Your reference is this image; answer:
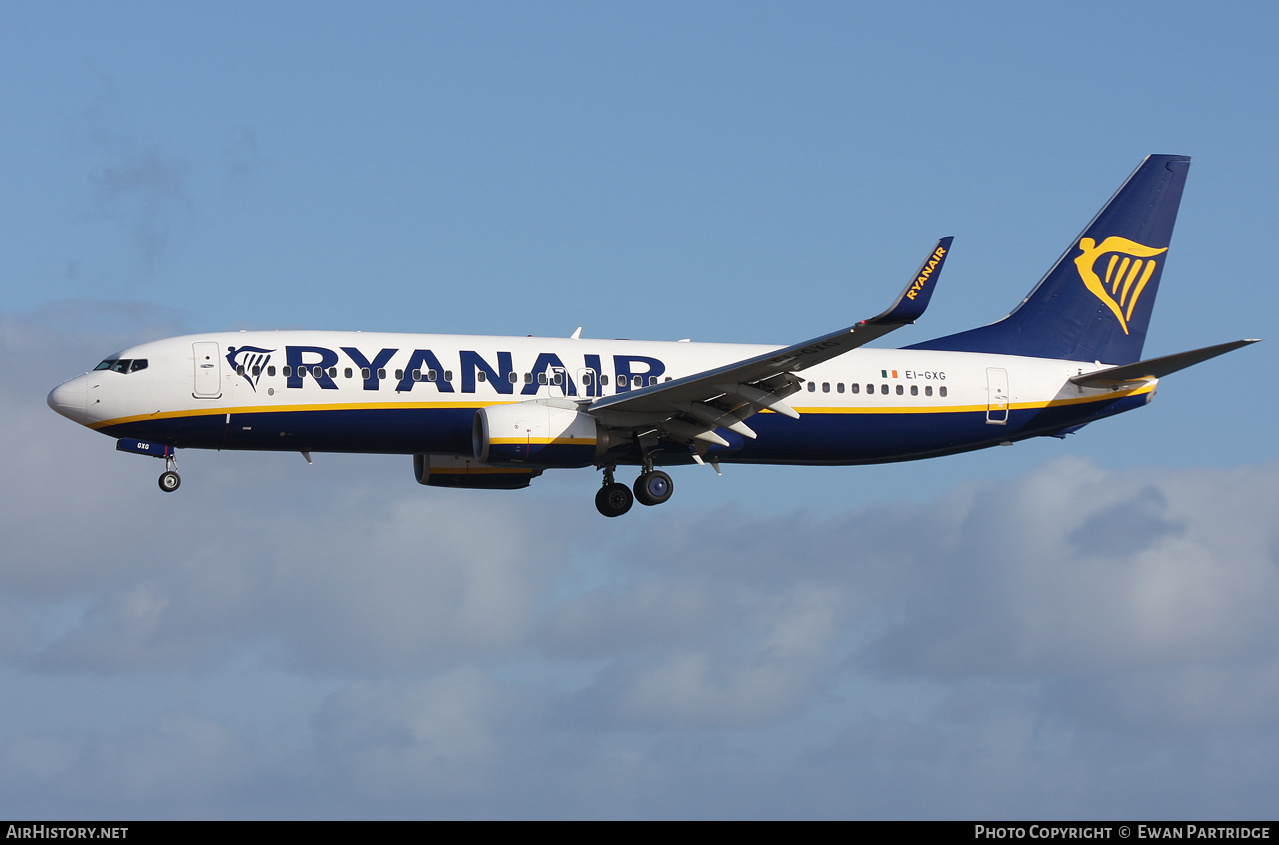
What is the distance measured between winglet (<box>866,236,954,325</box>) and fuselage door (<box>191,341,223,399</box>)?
52.8 feet

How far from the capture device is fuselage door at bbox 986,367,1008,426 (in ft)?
147

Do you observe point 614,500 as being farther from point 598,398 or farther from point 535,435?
point 535,435

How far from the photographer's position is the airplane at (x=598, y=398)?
3881 cm

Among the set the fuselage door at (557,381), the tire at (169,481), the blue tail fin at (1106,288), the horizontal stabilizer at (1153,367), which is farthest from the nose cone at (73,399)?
the horizontal stabilizer at (1153,367)

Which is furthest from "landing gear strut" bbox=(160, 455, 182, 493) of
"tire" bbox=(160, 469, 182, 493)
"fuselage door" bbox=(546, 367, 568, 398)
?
"fuselage door" bbox=(546, 367, 568, 398)

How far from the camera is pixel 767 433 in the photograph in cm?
4234

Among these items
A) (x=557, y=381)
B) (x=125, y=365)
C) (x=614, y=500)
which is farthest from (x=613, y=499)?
(x=125, y=365)

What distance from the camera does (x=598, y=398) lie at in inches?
1604

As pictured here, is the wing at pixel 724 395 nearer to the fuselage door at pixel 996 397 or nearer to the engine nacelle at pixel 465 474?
the engine nacelle at pixel 465 474

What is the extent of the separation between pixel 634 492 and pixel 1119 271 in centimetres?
1792

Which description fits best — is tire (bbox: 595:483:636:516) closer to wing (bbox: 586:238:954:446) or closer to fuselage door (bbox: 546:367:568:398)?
wing (bbox: 586:238:954:446)

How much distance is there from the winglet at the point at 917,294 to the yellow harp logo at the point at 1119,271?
1607 cm
